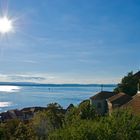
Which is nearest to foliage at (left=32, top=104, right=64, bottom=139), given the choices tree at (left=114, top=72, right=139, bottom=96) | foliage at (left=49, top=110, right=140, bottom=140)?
foliage at (left=49, top=110, right=140, bottom=140)

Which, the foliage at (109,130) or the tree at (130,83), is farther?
the tree at (130,83)

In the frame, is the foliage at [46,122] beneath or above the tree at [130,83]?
beneath

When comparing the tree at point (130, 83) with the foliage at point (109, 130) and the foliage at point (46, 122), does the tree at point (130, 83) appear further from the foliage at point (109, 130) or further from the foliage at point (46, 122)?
the foliage at point (109, 130)

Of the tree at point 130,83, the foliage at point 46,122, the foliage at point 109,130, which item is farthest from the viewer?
the tree at point 130,83

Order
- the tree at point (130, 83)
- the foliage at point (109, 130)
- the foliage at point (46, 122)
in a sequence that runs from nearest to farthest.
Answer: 1. the foliage at point (109, 130)
2. the foliage at point (46, 122)
3. the tree at point (130, 83)

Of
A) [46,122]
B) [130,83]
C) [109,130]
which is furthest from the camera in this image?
[130,83]

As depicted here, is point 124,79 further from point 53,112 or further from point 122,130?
point 122,130

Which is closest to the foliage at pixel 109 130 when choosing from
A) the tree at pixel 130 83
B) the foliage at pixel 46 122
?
the foliage at pixel 46 122

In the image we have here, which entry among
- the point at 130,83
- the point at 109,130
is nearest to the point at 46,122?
the point at 109,130

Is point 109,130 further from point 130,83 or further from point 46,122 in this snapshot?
point 130,83

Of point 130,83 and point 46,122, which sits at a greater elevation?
point 130,83

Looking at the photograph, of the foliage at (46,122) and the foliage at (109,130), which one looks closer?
the foliage at (109,130)

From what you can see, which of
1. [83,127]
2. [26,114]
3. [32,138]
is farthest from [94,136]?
[26,114]

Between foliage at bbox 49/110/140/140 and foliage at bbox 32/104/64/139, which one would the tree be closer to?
foliage at bbox 32/104/64/139
